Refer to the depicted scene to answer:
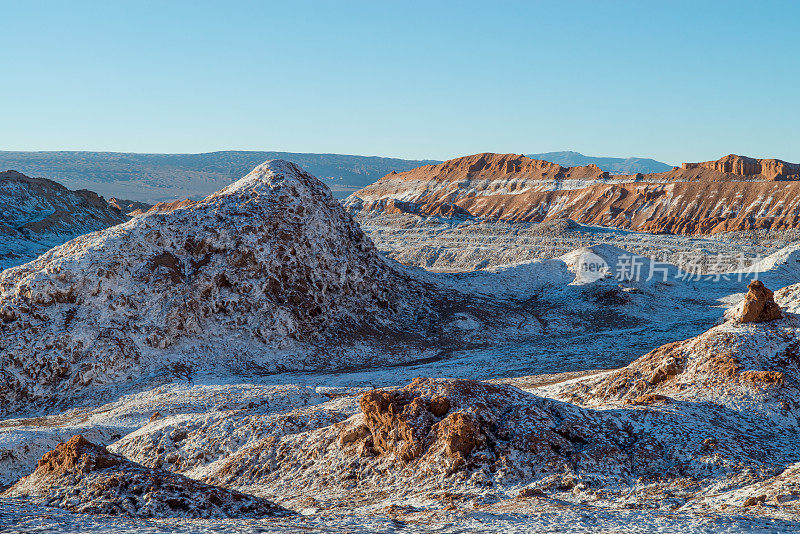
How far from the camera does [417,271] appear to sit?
43.1 m

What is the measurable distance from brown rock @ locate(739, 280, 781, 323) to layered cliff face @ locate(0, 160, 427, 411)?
15983 mm

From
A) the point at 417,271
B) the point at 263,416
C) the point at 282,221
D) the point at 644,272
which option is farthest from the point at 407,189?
the point at 263,416

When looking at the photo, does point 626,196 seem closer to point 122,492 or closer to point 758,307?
point 758,307

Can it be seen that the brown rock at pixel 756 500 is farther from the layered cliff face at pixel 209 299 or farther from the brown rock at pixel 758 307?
the layered cliff face at pixel 209 299

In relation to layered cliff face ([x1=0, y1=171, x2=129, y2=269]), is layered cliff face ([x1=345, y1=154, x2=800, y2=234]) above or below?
above

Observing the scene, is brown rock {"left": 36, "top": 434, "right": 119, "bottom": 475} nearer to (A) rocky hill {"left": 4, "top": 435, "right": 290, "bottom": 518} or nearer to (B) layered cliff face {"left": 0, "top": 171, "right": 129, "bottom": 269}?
(A) rocky hill {"left": 4, "top": 435, "right": 290, "bottom": 518}

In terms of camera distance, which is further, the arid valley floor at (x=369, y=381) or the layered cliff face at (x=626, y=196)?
the layered cliff face at (x=626, y=196)

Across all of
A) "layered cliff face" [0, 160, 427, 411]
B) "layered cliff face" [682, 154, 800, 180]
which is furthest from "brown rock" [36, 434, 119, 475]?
"layered cliff face" [682, 154, 800, 180]

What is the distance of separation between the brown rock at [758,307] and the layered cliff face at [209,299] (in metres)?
16.0

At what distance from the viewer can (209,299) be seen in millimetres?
30750

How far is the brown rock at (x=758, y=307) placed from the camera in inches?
803

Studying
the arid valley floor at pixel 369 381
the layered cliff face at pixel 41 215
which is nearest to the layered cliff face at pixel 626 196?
the arid valley floor at pixel 369 381

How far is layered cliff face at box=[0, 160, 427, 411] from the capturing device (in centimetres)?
2697

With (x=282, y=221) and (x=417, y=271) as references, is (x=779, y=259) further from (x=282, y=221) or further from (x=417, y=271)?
(x=282, y=221)
